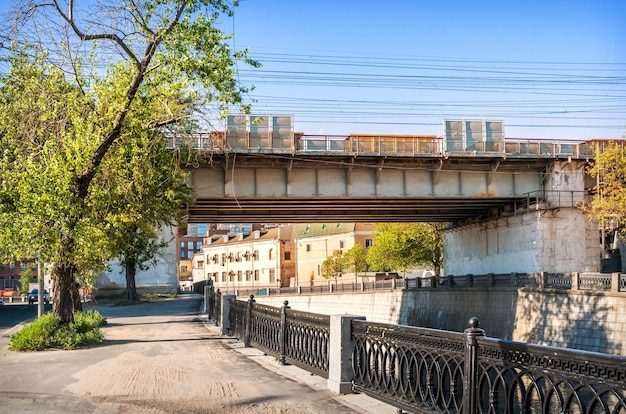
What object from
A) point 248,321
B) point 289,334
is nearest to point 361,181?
point 248,321

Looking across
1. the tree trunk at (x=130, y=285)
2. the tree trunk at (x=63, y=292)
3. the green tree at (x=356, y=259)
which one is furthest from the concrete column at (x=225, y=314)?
the green tree at (x=356, y=259)

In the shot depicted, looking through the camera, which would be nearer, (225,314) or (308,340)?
(308,340)

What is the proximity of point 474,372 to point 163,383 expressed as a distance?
623cm

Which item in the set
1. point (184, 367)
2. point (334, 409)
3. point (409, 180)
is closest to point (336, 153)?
point (409, 180)

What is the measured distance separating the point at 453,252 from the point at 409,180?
19078mm

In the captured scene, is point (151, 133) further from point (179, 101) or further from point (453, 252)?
point (453, 252)

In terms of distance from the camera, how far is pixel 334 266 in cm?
9156

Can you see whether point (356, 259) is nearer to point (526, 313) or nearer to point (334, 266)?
point (334, 266)

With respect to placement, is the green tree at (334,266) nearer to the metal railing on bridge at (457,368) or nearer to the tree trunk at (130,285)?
the tree trunk at (130,285)

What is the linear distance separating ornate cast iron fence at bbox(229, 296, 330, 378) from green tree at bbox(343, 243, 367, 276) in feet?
234

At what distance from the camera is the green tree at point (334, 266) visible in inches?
3580

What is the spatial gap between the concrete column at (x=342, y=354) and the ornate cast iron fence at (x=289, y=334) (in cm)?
62

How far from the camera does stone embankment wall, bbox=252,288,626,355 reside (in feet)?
87.4

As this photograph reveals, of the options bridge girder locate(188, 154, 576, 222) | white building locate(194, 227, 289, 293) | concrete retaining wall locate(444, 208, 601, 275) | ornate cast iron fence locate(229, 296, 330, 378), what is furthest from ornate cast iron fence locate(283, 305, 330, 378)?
white building locate(194, 227, 289, 293)
